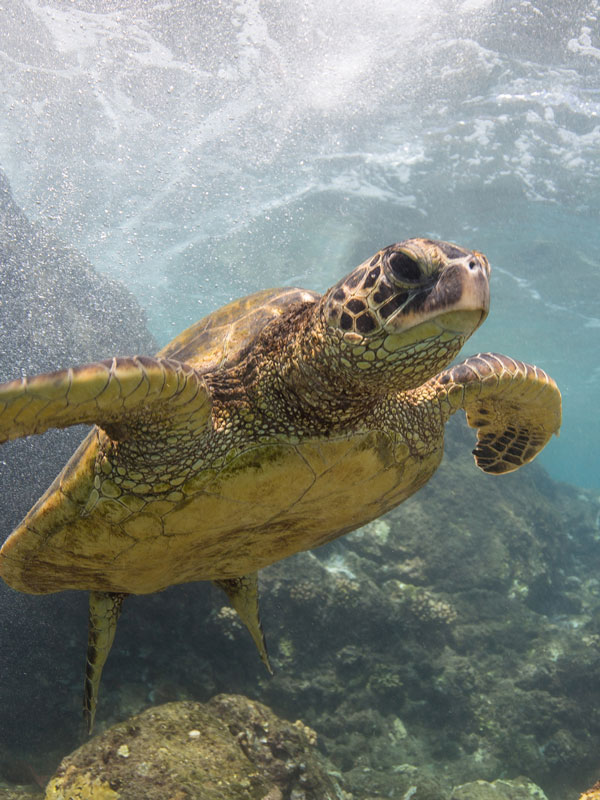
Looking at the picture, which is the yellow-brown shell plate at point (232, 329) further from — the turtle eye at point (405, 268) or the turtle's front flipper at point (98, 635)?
the turtle's front flipper at point (98, 635)

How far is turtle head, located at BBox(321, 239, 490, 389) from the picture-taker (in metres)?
1.49

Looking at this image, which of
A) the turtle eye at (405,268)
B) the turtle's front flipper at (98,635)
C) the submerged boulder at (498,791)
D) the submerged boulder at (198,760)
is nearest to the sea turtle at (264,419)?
the turtle eye at (405,268)

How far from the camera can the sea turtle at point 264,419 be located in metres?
1.63

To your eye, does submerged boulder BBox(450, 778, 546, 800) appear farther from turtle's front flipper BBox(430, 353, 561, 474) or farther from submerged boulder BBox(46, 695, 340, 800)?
turtle's front flipper BBox(430, 353, 561, 474)

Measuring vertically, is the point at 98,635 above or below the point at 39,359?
below

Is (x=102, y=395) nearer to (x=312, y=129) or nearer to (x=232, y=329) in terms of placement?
(x=232, y=329)

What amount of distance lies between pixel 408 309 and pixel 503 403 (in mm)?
1889

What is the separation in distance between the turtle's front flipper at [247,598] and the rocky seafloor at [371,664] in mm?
1105

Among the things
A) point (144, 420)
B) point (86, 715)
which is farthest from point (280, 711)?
point (144, 420)

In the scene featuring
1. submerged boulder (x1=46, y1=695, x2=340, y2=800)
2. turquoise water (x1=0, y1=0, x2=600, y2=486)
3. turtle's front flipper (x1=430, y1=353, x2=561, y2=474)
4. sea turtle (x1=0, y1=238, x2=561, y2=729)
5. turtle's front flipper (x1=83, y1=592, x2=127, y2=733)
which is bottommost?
submerged boulder (x1=46, y1=695, x2=340, y2=800)

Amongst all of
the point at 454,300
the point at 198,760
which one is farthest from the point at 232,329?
the point at 198,760

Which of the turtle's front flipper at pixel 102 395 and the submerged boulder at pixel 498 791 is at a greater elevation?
the turtle's front flipper at pixel 102 395


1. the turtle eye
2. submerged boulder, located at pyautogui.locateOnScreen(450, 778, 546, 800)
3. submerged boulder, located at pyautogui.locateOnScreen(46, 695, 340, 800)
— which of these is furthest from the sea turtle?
submerged boulder, located at pyautogui.locateOnScreen(450, 778, 546, 800)

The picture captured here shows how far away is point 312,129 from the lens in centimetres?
1234
